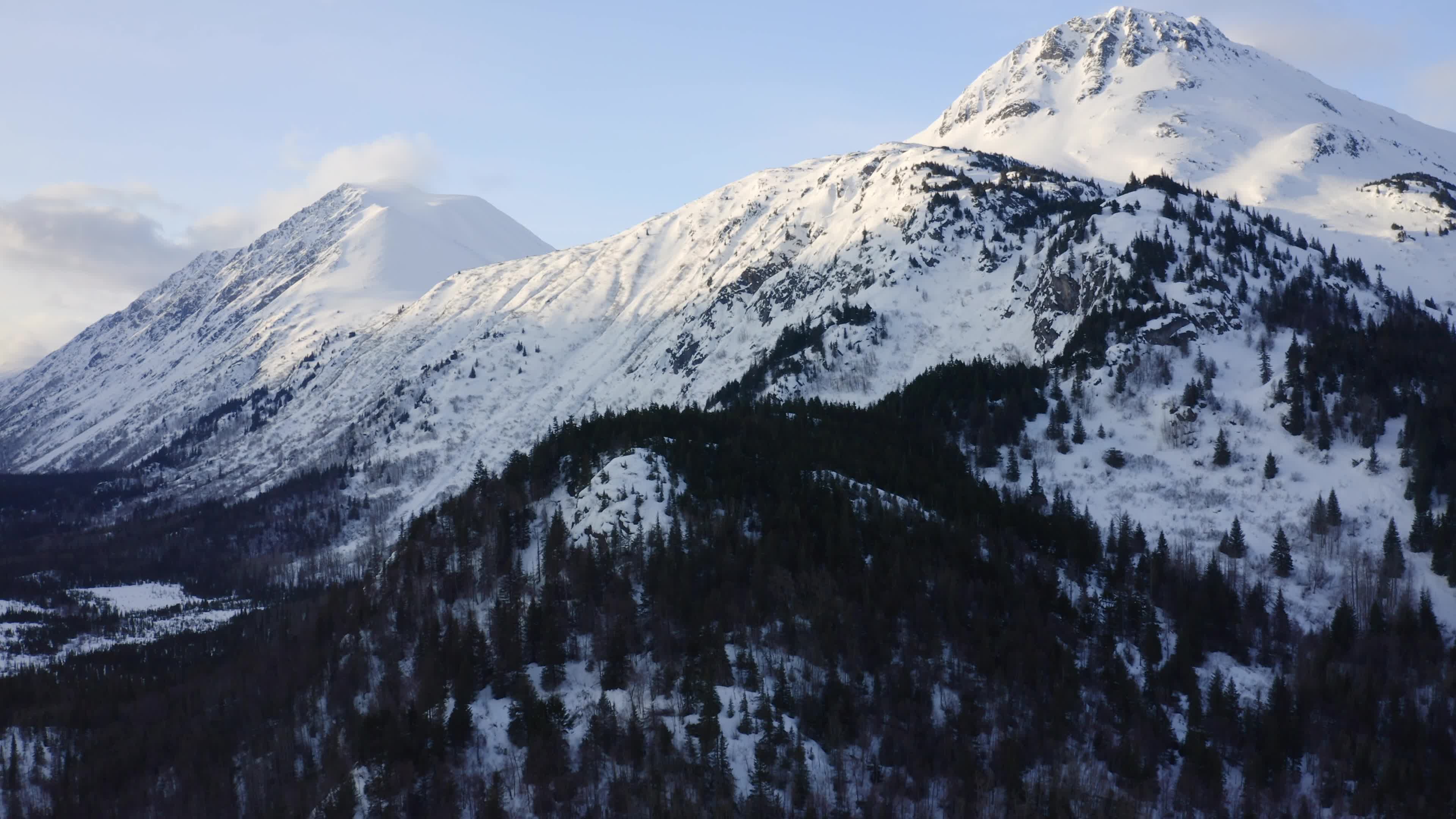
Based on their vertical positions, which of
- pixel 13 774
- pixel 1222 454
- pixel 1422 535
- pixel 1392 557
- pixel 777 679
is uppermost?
pixel 1222 454

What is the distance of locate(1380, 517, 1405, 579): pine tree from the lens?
12162cm

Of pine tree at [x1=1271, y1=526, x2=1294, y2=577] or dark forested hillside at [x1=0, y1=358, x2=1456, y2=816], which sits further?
pine tree at [x1=1271, y1=526, x2=1294, y2=577]

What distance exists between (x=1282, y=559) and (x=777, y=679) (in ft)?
215

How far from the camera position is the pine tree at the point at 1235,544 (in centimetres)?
13112

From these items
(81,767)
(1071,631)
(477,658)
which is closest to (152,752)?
(81,767)

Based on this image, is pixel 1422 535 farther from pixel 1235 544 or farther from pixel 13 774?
pixel 13 774

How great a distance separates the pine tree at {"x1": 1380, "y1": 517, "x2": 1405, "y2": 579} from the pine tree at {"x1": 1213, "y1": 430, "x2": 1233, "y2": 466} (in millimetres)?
24290

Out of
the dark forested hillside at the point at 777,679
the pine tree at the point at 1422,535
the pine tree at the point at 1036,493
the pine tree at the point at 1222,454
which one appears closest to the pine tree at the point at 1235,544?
the dark forested hillside at the point at 777,679

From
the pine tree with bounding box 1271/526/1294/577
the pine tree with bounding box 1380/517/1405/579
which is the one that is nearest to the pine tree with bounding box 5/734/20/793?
the pine tree with bounding box 1271/526/1294/577

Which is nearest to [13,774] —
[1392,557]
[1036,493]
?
[1036,493]

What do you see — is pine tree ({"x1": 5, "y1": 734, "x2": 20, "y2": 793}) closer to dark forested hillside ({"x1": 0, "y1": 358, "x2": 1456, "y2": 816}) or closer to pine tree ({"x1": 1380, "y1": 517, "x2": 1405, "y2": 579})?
dark forested hillside ({"x1": 0, "y1": 358, "x2": 1456, "y2": 816})

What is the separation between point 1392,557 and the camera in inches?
4835

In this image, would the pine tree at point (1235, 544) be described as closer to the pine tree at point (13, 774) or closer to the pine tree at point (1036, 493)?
the pine tree at point (1036, 493)

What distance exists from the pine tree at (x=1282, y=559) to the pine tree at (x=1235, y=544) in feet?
12.1
